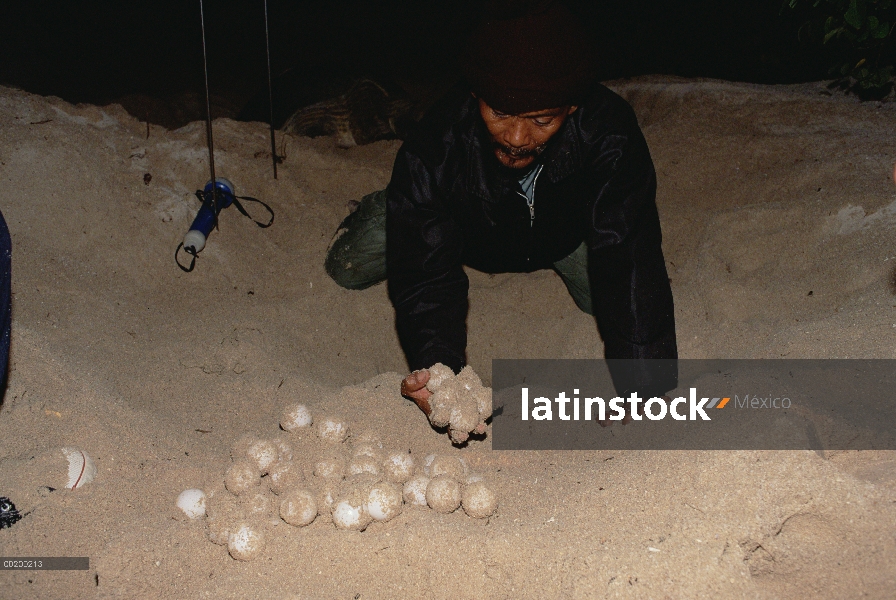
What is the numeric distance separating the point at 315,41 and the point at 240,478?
6113mm

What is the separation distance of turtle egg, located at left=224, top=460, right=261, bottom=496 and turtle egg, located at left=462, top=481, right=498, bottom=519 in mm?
572

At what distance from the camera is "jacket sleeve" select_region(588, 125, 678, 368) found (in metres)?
2.08

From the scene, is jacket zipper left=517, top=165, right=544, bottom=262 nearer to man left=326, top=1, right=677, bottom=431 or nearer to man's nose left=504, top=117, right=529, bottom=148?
man left=326, top=1, right=677, bottom=431

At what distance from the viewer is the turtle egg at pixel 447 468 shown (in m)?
1.77

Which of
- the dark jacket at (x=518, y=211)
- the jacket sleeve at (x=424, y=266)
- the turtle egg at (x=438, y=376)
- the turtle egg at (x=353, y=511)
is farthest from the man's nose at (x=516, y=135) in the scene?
the turtle egg at (x=353, y=511)

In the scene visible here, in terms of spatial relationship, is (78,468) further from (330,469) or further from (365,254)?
(365,254)

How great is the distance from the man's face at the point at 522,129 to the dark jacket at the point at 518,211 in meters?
0.14

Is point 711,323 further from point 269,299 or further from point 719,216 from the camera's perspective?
point 269,299

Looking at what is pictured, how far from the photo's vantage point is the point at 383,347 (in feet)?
9.65

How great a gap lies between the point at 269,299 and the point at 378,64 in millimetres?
3734

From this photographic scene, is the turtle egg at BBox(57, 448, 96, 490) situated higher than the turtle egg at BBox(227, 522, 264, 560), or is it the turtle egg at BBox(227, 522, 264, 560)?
the turtle egg at BBox(57, 448, 96, 490)

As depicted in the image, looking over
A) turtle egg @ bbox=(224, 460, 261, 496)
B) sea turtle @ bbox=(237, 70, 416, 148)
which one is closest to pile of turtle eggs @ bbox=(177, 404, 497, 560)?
turtle egg @ bbox=(224, 460, 261, 496)

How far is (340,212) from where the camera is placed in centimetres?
352

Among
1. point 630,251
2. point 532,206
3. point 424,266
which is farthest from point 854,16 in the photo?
point 424,266
